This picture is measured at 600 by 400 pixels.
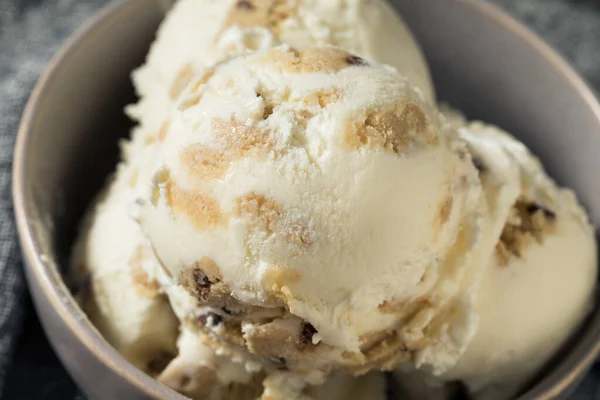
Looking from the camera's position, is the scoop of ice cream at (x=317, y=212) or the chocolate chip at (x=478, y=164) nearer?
the scoop of ice cream at (x=317, y=212)

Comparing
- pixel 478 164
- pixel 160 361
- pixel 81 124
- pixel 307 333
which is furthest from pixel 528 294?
pixel 81 124

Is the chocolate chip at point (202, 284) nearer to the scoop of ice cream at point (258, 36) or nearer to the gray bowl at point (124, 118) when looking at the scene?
the gray bowl at point (124, 118)

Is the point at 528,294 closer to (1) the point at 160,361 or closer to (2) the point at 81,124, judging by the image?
(1) the point at 160,361

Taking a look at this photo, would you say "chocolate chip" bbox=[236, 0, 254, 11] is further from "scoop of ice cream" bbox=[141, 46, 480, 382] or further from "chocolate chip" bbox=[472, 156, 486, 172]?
"chocolate chip" bbox=[472, 156, 486, 172]

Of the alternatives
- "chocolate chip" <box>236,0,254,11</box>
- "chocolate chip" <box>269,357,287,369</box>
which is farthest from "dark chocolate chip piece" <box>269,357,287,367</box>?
"chocolate chip" <box>236,0,254,11</box>

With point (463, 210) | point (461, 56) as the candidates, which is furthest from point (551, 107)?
point (463, 210)

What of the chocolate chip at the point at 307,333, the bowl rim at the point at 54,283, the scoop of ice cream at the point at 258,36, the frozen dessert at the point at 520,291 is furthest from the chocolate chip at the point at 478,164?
the bowl rim at the point at 54,283
